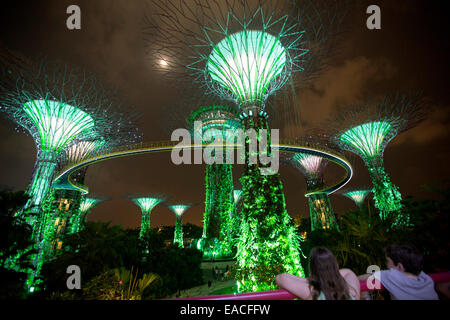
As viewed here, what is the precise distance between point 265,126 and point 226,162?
15666 millimetres

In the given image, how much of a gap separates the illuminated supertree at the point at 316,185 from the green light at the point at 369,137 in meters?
10.6

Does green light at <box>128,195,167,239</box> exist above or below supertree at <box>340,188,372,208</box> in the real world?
below

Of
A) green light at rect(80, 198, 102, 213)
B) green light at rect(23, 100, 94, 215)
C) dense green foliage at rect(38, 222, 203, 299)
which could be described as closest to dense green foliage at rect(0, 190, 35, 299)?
dense green foliage at rect(38, 222, 203, 299)

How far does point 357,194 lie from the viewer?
1497 inches

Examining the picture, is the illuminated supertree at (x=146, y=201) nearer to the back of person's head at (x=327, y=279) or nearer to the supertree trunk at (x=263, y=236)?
the supertree trunk at (x=263, y=236)

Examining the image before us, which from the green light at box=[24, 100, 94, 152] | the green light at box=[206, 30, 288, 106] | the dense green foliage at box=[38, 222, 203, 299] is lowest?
the dense green foliage at box=[38, 222, 203, 299]

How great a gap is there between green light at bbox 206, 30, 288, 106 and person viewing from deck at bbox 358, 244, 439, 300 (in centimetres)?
799

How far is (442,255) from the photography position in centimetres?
363

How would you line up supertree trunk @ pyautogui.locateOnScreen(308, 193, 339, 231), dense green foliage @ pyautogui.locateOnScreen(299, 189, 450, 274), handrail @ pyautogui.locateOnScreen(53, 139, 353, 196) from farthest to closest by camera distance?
supertree trunk @ pyautogui.locateOnScreen(308, 193, 339, 231)
handrail @ pyautogui.locateOnScreen(53, 139, 353, 196)
dense green foliage @ pyautogui.locateOnScreen(299, 189, 450, 274)

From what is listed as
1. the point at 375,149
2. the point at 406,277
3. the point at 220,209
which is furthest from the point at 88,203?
the point at 406,277

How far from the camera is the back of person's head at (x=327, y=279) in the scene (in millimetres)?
1709

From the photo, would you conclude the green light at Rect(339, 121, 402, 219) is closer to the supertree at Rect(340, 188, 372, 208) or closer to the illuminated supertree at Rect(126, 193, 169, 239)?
the supertree at Rect(340, 188, 372, 208)

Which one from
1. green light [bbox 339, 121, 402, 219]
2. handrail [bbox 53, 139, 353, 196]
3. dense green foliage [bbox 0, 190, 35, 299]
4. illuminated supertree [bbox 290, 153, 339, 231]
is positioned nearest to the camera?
dense green foliage [bbox 0, 190, 35, 299]

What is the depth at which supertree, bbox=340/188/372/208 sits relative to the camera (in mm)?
37278
